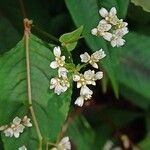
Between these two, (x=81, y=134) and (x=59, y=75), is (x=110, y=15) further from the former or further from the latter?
(x=81, y=134)

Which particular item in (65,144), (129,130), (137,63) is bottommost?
(129,130)

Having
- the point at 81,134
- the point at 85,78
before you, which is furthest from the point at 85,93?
the point at 81,134

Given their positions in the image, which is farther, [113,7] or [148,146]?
[148,146]

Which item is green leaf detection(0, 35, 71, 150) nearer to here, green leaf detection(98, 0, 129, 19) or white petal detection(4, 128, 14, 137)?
white petal detection(4, 128, 14, 137)

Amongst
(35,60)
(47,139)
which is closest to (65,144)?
(47,139)

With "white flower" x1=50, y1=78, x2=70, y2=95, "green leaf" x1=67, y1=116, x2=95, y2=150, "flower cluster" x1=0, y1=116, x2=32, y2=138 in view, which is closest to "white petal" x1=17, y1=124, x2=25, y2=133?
"flower cluster" x1=0, y1=116, x2=32, y2=138

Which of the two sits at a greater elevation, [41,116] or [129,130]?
[41,116]

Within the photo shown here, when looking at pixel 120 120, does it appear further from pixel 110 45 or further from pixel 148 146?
pixel 110 45

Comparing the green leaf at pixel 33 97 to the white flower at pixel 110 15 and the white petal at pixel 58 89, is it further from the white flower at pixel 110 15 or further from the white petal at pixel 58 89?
the white flower at pixel 110 15
